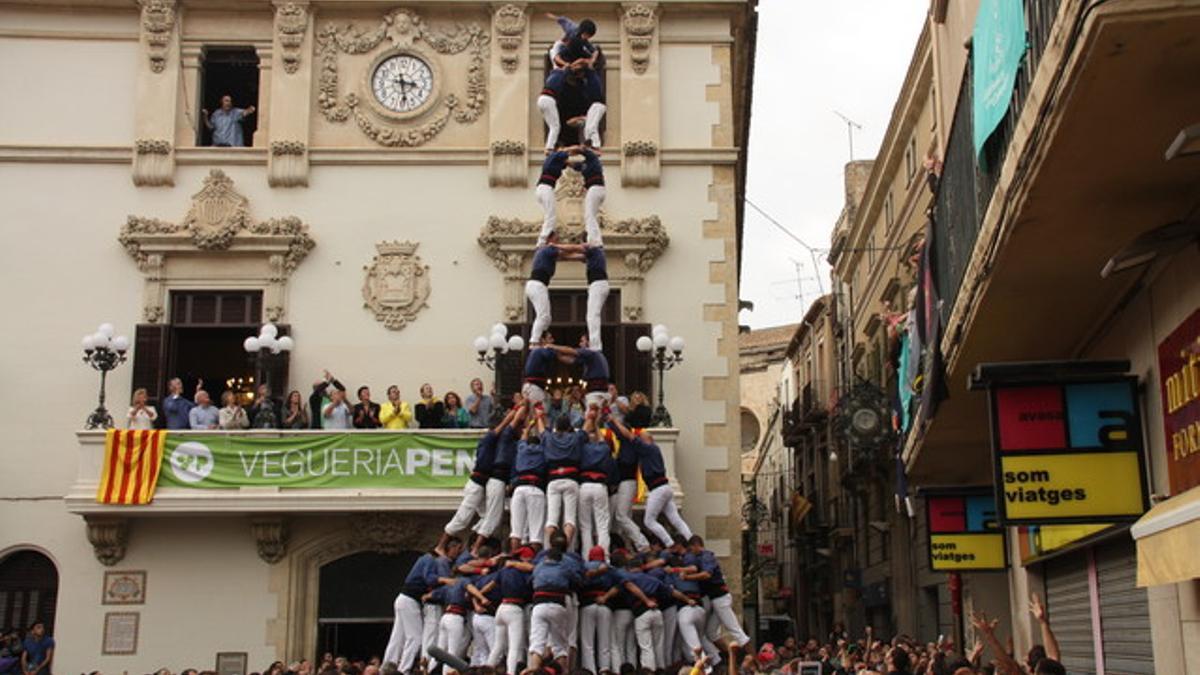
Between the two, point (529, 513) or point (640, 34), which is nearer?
point (529, 513)

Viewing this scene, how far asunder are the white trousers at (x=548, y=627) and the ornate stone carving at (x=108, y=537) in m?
10.9

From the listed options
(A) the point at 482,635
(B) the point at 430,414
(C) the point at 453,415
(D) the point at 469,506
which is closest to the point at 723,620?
(A) the point at 482,635

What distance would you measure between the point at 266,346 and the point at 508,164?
5.45m

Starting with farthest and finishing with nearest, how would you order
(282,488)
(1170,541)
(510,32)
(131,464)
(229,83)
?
(229,83) < (510,32) < (282,488) < (131,464) < (1170,541)

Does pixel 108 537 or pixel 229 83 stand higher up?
pixel 229 83

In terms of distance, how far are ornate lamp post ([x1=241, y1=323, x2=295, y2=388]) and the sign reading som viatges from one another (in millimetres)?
16410

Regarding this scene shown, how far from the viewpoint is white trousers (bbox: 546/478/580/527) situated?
1661cm

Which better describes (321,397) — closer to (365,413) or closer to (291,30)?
(365,413)

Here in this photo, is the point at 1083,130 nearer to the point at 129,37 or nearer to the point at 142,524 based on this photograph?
the point at 142,524

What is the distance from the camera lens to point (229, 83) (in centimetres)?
2803

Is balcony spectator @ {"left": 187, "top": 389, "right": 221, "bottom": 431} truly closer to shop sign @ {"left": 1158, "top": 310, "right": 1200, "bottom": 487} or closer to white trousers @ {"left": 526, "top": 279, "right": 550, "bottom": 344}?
white trousers @ {"left": 526, "top": 279, "right": 550, "bottom": 344}

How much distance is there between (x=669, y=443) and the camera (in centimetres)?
2339

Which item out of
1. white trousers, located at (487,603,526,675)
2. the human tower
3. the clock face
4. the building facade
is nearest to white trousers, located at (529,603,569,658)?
the human tower

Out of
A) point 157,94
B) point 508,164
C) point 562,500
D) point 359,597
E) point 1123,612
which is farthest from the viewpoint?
point 157,94
